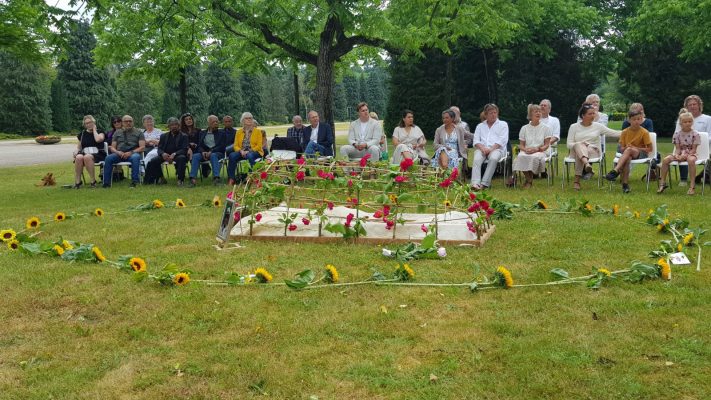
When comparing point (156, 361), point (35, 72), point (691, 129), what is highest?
point (35, 72)

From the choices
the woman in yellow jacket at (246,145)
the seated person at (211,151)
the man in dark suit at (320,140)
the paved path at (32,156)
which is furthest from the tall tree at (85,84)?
the man in dark suit at (320,140)

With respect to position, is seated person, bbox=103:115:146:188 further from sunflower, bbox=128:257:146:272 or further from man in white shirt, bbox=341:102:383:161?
sunflower, bbox=128:257:146:272

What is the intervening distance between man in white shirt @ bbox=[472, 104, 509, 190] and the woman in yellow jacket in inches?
146

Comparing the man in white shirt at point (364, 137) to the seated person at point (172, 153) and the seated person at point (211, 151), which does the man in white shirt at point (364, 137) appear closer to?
the seated person at point (211, 151)

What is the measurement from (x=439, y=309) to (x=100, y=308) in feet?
7.13

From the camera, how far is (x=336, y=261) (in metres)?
5.25

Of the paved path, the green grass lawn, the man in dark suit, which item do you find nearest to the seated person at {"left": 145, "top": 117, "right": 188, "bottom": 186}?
the man in dark suit

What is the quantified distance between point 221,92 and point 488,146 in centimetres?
5356

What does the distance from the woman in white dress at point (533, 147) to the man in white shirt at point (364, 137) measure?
94.5 inches

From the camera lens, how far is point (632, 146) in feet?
30.4

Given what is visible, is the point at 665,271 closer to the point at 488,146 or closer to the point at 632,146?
the point at 632,146

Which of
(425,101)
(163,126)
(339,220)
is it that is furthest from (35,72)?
(339,220)

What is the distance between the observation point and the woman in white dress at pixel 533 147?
990 cm

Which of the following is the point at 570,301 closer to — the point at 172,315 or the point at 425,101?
the point at 172,315
